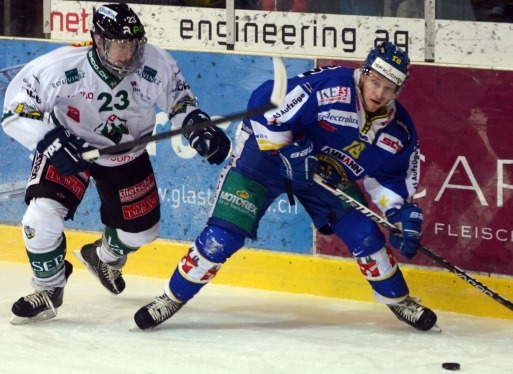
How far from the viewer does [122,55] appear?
4.64 metres

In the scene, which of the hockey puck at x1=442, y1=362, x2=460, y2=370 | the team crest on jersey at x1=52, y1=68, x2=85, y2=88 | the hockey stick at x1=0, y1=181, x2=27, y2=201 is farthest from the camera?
the hockey stick at x1=0, y1=181, x2=27, y2=201

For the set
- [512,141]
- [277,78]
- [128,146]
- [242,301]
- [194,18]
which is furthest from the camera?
[194,18]

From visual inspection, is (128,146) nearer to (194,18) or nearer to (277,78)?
(277,78)

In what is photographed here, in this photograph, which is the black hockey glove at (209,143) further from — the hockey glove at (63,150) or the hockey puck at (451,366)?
the hockey puck at (451,366)

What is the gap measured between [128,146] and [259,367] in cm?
87

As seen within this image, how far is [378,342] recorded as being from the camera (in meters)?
4.72

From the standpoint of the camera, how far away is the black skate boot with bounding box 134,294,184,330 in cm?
480

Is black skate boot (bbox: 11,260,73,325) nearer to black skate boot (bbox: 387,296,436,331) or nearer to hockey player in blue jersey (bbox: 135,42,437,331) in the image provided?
hockey player in blue jersey (bbox: 135,42,437,331)

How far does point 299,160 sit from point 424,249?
0.56 m

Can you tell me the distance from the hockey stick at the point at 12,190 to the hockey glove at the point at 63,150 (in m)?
1.44

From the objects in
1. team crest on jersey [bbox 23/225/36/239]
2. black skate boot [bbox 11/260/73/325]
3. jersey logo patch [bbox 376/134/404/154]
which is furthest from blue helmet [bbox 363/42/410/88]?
black skate boot [bbox 11/260/73/325]

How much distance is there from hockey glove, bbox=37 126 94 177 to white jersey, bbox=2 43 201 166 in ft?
0.15

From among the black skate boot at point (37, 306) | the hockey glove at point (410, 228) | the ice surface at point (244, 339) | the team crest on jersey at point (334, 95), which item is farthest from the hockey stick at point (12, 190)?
the hockey glove at point (410, 228)

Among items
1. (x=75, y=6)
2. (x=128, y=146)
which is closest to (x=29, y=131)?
(x=128, y=146)
